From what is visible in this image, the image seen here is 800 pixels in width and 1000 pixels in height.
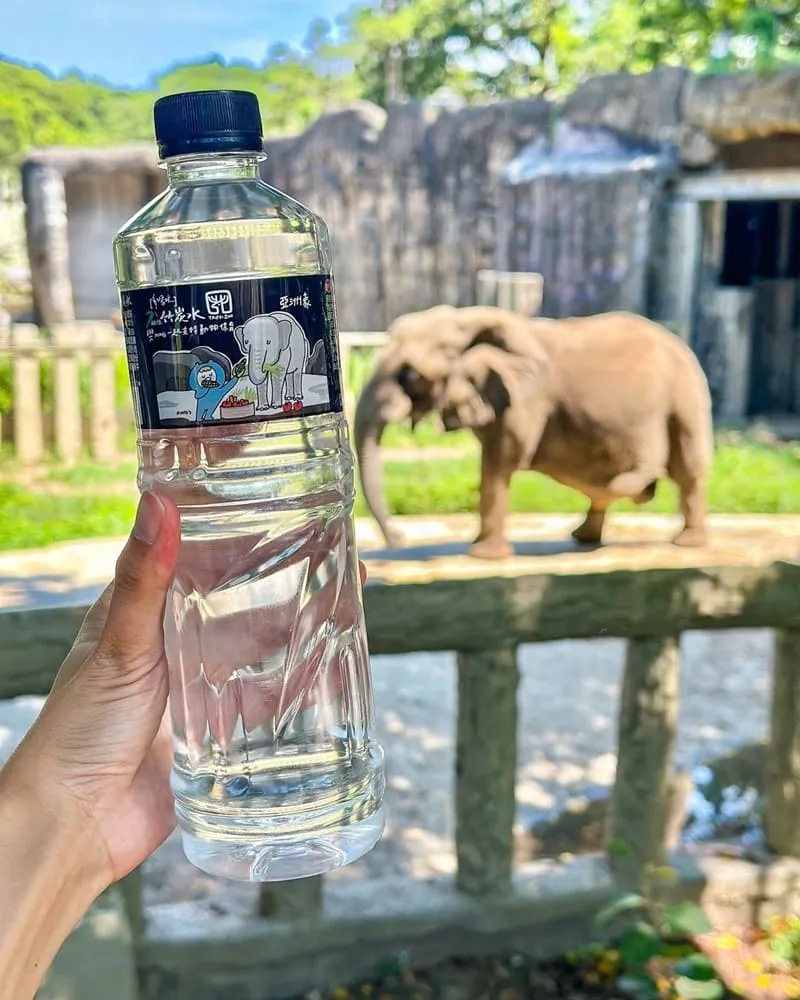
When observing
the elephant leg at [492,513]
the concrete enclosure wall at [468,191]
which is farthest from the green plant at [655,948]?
the concrete enclosure wall at [468,191]

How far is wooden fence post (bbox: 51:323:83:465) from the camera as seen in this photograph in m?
6.10

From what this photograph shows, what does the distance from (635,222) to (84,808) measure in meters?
7.29

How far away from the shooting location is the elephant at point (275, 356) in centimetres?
84

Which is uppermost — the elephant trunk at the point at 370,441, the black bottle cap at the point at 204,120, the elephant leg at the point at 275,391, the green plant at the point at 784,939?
the black bottle cap at the point at 204,120

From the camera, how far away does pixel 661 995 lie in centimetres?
179

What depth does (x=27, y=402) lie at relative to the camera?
241 inches

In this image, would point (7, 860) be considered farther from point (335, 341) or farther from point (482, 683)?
point (482, 683)

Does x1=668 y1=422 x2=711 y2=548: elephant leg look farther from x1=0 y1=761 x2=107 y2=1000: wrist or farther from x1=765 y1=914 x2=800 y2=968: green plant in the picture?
x1=0 y1=761 x2=107 y2=1000: wrist

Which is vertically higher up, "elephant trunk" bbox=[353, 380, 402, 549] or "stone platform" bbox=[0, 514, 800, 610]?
"elephant trunk" bbox=[353, 380, 402, 549]

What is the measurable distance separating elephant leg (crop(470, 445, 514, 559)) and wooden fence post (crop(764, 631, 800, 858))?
1.71 meters

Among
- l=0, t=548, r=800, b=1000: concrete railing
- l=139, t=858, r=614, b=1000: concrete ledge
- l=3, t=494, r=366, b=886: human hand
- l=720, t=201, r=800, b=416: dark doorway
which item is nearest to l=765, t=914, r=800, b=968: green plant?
l=0, t=548, r=800, b=1000: concrete railing

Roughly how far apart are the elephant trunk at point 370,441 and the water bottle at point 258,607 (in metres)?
2.07

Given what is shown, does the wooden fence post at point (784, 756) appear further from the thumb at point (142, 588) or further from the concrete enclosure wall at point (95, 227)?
the concrete enclosure wall at point (95, 227)

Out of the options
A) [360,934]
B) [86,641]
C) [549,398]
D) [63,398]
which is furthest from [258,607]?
[63,398]
